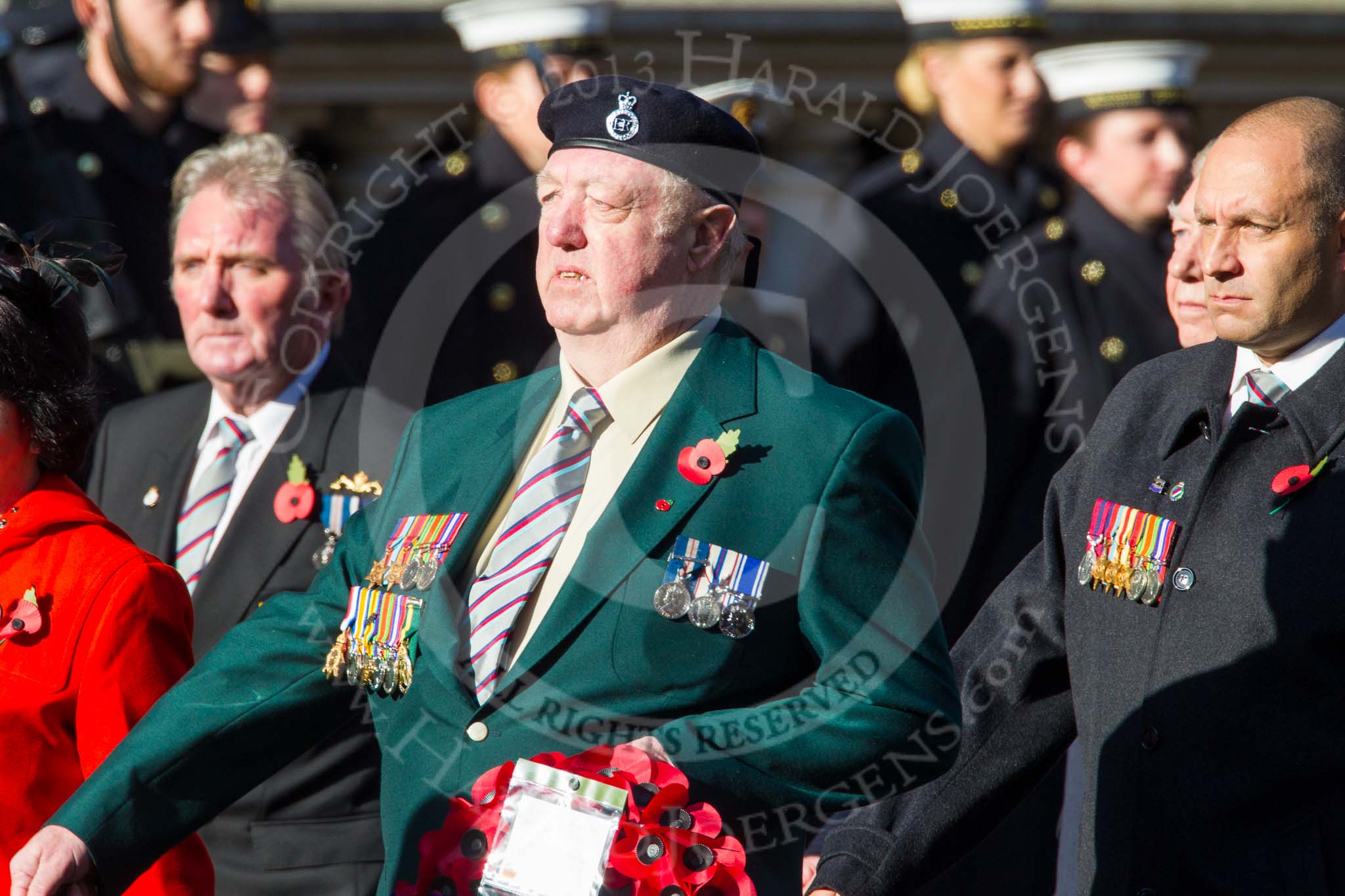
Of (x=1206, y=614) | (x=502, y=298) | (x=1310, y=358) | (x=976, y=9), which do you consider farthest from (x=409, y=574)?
(x=976, y=9)

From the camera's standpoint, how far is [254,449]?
444 centimetres

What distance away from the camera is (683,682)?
8.72 ft

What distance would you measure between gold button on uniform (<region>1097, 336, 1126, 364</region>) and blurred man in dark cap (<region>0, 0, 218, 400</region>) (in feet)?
8.54

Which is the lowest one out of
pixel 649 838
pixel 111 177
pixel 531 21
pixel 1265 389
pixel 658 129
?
pixel 649 838

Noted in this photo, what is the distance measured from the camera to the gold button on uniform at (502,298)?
5.19 metres

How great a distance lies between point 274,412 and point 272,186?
554 mm

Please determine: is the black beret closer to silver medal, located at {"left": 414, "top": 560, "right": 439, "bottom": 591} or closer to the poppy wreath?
silver medal, located at {"left": 414, "top": 560, "right": 439, "bottom": 591}

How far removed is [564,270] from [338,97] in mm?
4213

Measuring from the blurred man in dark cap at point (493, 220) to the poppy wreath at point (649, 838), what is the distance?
103 inches

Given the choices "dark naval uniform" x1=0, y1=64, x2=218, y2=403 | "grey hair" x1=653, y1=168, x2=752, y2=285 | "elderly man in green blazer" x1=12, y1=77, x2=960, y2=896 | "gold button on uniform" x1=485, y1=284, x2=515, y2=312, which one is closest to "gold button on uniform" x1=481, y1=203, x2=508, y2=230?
"gold button on uniform" x1=485, y1=284, x2=515, y2=312

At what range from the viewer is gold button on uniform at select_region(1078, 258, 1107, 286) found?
499 cm

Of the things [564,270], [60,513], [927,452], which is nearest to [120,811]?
[60,513]

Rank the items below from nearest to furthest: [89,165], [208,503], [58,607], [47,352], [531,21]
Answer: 1. [58,607]
2. [47,352]
3. [208,503]
4. [531,21]
5. [89,165]

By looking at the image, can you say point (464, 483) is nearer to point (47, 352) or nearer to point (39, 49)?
point (47, 352)
